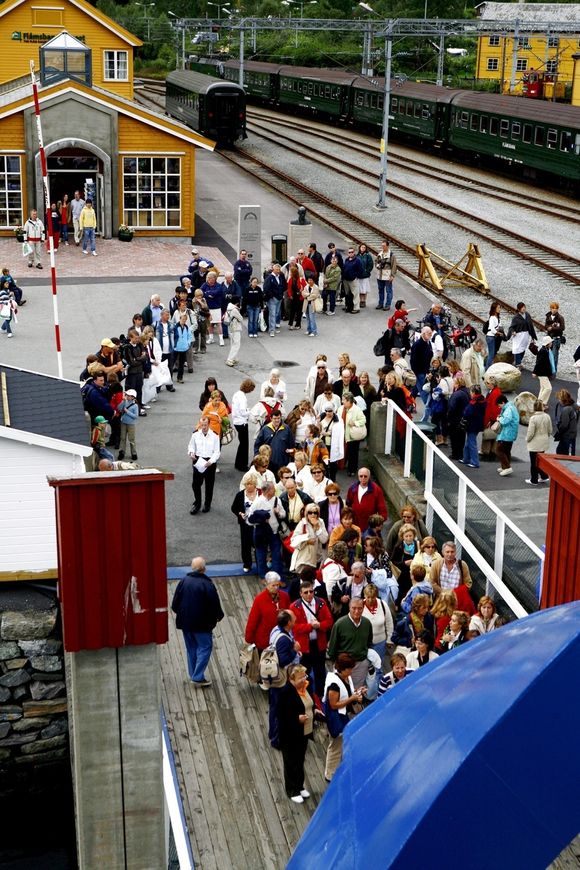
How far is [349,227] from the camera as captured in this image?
36.8 metres

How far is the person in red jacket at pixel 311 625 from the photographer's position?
11797 millimetres

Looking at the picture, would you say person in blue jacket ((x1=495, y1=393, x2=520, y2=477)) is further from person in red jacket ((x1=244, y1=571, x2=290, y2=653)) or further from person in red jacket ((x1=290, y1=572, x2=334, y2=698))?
person in red jacket ((x1=244, y1=571, x2=290, y2=653))

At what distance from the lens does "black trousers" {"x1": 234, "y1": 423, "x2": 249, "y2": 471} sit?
1759cm

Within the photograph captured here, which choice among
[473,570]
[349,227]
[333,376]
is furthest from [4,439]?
[349,227]

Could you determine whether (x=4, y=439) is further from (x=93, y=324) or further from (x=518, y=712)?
(x=93, y=324)

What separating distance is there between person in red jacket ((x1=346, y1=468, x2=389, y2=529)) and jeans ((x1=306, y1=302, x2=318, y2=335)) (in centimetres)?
1025

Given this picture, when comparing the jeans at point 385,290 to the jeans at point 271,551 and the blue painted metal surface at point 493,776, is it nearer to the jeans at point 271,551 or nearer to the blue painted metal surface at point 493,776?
the jeans at point 271,551

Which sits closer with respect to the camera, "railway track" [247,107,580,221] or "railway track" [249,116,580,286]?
"railway track" [249,116,580,286]

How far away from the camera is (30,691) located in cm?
1316

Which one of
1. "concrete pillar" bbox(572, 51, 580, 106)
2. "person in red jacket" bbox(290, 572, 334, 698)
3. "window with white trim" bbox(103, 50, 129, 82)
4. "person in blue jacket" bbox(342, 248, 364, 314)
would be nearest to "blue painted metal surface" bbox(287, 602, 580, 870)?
"person in red jacket" bbox(290, 572, 334, 698)

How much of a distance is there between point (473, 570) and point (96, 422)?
18.0ft

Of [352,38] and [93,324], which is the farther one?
[352,38]

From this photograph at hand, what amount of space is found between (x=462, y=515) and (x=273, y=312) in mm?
11822

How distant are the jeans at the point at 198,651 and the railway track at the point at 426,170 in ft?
92.2
